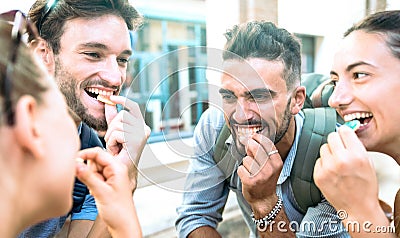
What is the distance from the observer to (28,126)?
0.36 meters

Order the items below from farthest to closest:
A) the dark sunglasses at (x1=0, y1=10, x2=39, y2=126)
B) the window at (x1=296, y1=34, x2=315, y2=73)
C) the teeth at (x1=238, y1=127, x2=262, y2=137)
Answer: the window at (x1=296, y1=34, x2=315, y2=73) → the teeth at (x1=238, y1=127, x2=262, y2=137) → the dark sunglasses at (x1=0, y1=10, x2=39, y2=126)

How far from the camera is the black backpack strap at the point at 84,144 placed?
0.62 m

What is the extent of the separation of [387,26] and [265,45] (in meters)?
0.23

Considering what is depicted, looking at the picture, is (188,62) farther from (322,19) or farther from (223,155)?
(322,19)

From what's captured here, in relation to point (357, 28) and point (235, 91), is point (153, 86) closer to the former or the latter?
point (235, 91)

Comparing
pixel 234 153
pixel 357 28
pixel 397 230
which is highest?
pixel 357 28

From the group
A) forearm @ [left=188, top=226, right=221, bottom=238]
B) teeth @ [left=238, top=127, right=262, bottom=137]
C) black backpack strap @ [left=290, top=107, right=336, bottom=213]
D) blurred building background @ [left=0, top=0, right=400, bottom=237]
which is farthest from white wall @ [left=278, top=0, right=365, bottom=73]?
forearm @ [left=188, top=226, right=221, bottom=238]

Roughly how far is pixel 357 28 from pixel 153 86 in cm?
42

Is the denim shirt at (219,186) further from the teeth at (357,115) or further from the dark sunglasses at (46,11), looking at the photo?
the dark sunglasses at (46,11)

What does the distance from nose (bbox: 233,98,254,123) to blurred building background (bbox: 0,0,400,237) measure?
0.05 metres

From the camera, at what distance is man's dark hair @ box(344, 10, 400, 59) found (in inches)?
27.0

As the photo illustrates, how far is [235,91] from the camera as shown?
0.70 m

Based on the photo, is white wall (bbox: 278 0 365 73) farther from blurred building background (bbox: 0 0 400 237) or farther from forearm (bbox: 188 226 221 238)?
forearm (bbox: 188 226 221 238)

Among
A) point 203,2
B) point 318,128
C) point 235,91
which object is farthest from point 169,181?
point 203,2
